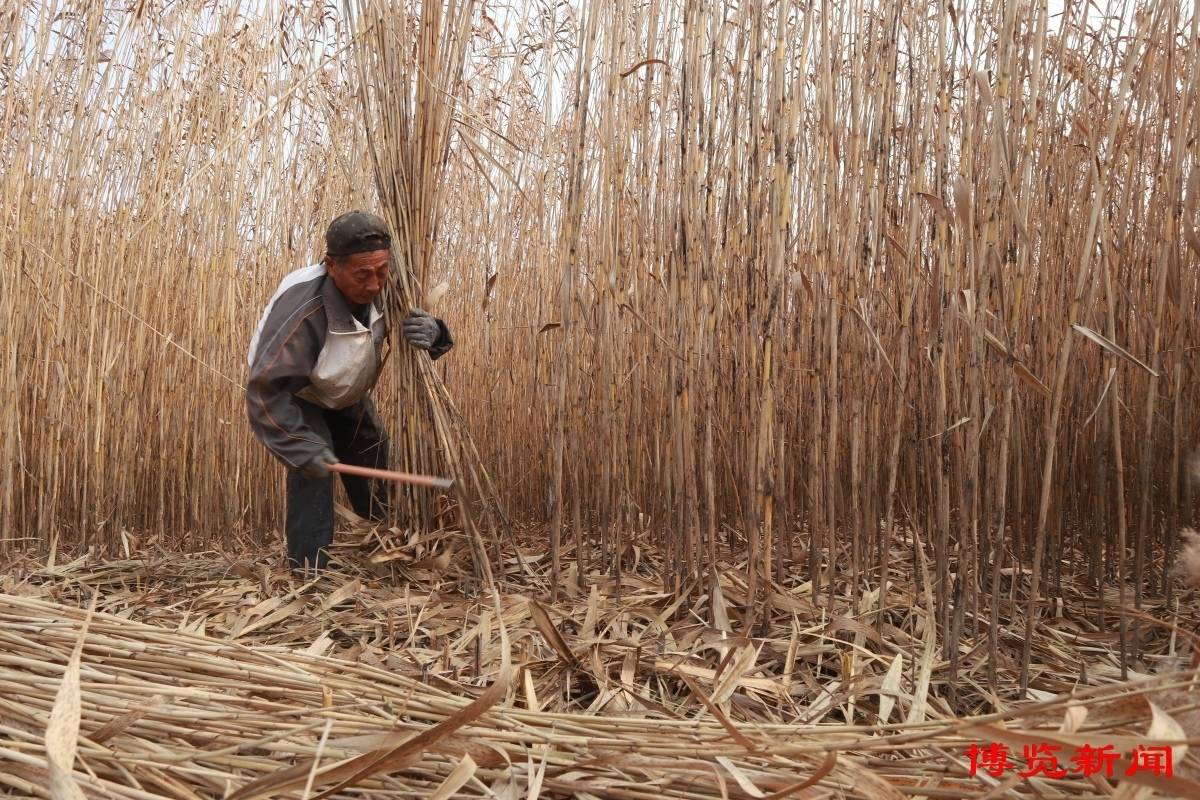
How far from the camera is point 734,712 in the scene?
4.20 feet

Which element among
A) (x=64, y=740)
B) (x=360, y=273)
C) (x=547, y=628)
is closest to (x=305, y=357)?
(x=360, y=273)

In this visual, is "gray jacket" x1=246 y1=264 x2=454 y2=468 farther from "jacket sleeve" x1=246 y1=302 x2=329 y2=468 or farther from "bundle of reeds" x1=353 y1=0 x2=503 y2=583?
"bundle of reeds" x1=353 y1=0 x2=503 y2=583

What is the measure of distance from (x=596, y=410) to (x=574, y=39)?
1.30 meters

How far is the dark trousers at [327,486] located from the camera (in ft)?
7.57

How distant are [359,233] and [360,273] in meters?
0.10

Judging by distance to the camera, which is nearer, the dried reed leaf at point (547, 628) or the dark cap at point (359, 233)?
the dried reed leaf at point (547, 628)

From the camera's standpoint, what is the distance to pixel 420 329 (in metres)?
2.08

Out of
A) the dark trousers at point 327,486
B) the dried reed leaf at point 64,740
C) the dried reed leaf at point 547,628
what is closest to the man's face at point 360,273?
the dark trousers at point 327,486

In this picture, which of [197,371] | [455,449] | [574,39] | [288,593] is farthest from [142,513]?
[574,39]

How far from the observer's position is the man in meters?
2.10

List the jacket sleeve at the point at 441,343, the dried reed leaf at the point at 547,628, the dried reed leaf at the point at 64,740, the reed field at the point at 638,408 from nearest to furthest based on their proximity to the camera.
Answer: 1. the dried reed leaf at the point at 64,740
2. the reed field at the point at 638,408
3. the dried reed leaf at the point at 547,628
4. the jacket sleeve at the point at 441,343

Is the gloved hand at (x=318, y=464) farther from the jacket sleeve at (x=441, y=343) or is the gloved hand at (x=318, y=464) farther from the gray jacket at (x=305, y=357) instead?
the jacket sleeve at (x=441, y=343)

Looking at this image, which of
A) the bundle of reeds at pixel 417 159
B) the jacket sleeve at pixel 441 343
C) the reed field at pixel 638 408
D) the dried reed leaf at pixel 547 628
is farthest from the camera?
the jacket sleeve at pixel 441 343

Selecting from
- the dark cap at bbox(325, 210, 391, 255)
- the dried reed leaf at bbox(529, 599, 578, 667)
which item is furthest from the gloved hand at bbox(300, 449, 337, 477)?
the dried reed leaf at bbox(529, 599, 578, 667)
